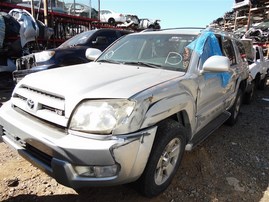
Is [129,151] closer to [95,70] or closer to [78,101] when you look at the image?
[78,101]

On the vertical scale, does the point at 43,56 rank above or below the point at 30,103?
above

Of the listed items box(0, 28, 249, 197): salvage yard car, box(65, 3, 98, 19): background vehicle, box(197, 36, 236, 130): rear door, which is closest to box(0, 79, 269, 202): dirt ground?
box(0, 28, 249, 197): salvage yard car

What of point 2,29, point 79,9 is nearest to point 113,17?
point 79,9

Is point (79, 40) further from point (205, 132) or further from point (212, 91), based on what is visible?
point (205, 132)

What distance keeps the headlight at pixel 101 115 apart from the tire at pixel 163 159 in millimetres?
493

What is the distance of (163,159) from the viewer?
8.75 feet

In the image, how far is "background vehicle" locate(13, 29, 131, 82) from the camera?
5.99 m

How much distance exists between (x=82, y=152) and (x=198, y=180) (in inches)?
65.3

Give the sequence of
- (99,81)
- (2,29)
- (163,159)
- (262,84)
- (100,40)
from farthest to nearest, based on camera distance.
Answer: (262,84)
(2,29)
(100,40)
(163,159)
(99,81)

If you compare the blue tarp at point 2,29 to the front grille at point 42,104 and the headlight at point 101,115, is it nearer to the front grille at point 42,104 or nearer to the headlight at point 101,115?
the front grille at point 42,104

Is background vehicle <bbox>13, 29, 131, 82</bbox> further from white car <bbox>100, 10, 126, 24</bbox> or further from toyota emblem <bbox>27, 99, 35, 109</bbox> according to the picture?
white car <bbox>100, 10, 126, 24</bbox>

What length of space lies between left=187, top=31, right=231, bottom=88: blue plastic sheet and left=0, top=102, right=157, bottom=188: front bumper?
1399mm

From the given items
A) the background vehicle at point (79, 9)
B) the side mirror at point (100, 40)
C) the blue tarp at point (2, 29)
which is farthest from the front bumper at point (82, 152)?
the background vehicle at point (79, 9)

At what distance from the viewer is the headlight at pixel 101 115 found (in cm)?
213
